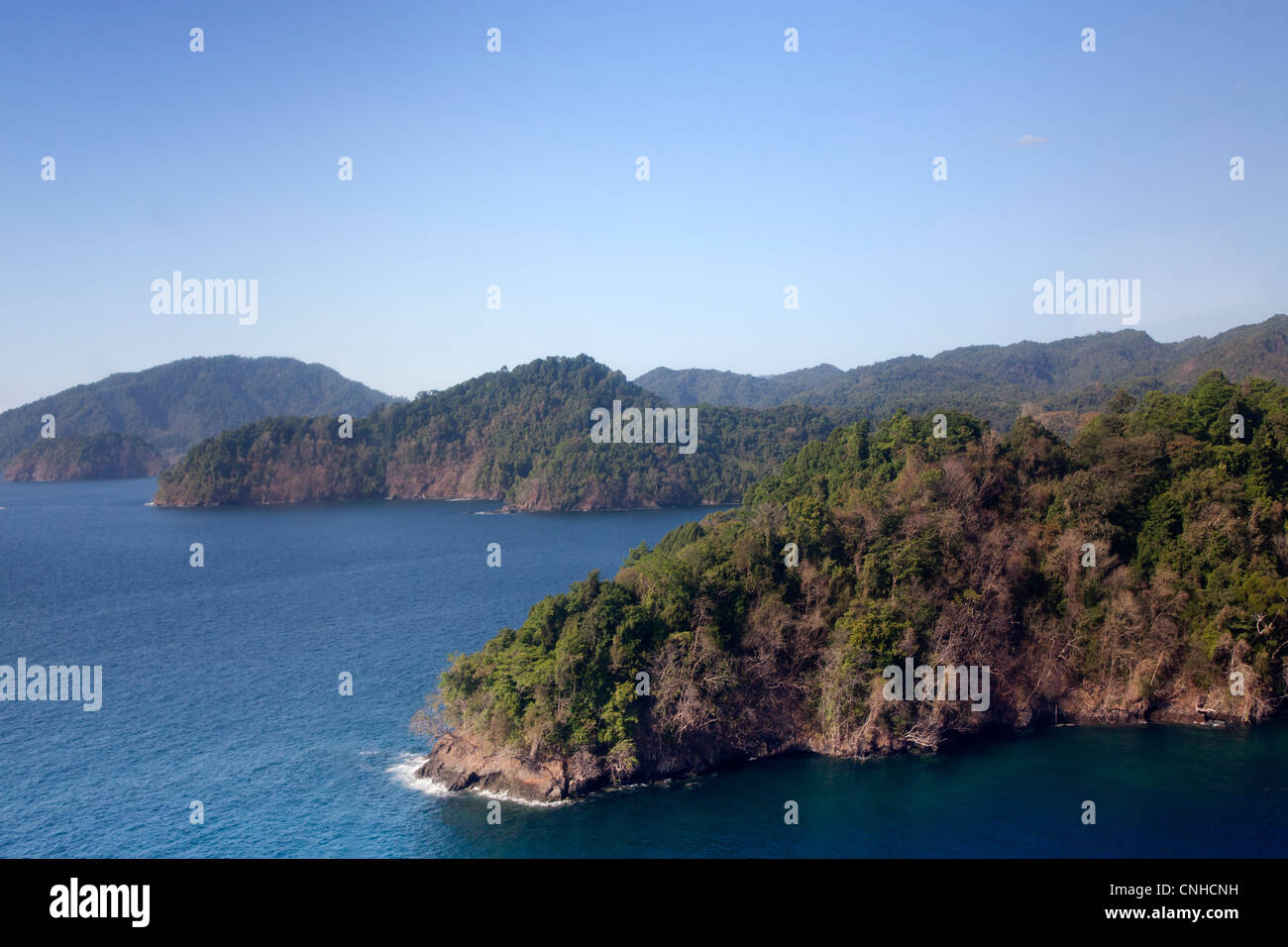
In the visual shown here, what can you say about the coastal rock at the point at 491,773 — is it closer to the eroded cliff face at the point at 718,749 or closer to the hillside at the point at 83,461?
the eroded cliff face at the point at 718,749

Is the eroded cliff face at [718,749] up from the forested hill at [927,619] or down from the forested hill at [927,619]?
down

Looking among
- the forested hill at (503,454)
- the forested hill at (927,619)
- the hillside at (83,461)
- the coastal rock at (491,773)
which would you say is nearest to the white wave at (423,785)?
the coastal rock at (491,773)

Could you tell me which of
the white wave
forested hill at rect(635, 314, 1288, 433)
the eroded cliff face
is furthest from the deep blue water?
forested hill at rect(635, 314, 1288, 433)

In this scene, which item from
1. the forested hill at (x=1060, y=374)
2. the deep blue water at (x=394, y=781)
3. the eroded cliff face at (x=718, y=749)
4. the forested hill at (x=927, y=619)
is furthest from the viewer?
the forested hill at (x=1060, y=374)

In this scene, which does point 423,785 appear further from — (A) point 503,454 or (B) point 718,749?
(A) point 503,454

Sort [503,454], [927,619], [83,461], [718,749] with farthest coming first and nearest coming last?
[83,461], [503,454], [927,619], [718,749]

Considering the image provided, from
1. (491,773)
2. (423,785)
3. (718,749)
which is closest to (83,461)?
(423,785)

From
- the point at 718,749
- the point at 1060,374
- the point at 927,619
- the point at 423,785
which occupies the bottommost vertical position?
the point at 423,785
